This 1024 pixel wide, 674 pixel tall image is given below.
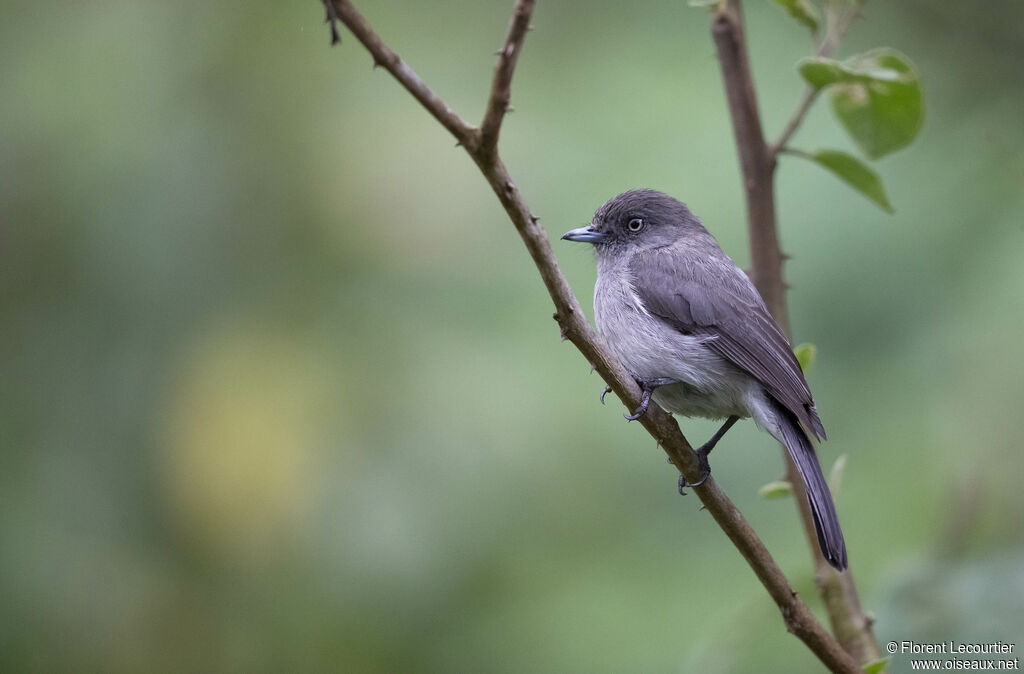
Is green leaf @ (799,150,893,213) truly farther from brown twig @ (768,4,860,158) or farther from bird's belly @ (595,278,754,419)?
bird's belly @ (595,278,754,419)

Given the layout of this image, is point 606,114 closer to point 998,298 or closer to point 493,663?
point 998,298

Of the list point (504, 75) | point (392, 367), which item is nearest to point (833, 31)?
point (504, 75)

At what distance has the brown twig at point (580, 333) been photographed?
1645mm

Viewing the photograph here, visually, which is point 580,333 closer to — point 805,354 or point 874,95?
point 805,354

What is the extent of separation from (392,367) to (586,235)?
865 millimetres

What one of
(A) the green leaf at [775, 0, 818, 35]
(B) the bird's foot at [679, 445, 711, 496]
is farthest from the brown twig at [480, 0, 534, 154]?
(A) the green leaf at [775, 0, 818, 35]

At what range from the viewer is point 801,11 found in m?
2.76

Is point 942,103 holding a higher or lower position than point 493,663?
higher

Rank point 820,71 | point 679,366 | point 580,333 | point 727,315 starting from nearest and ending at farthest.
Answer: point 580,333 → point 820,71 → point 679,366 → point 727,315

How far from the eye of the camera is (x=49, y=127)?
3861mm

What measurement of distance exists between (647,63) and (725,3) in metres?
1.55

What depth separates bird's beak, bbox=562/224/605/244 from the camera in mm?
3804

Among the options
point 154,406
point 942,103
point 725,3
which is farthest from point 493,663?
point 942,103

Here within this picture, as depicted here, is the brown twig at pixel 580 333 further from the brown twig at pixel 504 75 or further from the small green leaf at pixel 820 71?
the small green leaf at pixel 820 71
